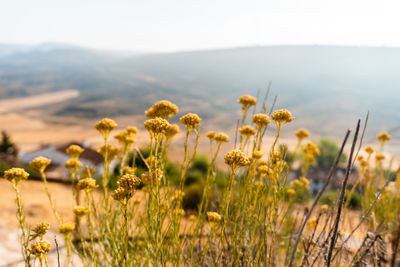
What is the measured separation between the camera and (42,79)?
106250 millimetres

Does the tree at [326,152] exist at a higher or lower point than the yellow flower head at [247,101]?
lower

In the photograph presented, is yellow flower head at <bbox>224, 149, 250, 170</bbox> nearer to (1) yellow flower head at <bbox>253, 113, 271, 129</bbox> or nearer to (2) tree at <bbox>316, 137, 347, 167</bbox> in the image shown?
(1) yellow flower head at <bbox>253, 113, 271, 129</bbox>

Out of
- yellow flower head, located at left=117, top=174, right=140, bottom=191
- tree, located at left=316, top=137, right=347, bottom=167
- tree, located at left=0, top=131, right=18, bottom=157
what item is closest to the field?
yellow flower head, located at left=117, top=174, right=140, bottom=191

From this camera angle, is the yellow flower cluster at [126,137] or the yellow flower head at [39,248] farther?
the yellow flower cluster at [126,137]

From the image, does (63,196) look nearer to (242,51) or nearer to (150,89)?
(150,89)

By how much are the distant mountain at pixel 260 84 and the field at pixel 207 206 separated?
41.0 metres

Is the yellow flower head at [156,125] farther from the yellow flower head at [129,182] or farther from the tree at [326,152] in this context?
the tree at [326,152]

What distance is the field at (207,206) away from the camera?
1.29 m

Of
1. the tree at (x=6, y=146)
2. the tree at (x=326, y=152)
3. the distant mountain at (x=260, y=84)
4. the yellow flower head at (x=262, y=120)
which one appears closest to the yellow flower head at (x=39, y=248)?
the yellow flower head at (x=262, y=120)

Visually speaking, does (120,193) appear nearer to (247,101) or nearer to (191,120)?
(191,120)

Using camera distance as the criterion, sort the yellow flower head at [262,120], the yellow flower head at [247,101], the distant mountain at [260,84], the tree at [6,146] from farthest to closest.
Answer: the distant mountain at [260,84] < the tree at [6,146] < the yellow flower head at [247,101] < the yellow flower head at [262,120]

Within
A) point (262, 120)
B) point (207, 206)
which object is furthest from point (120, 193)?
point (207, 206)

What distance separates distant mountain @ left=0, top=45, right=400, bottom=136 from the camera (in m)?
54.4

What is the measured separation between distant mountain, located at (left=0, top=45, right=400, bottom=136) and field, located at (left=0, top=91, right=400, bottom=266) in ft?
135
